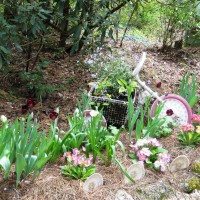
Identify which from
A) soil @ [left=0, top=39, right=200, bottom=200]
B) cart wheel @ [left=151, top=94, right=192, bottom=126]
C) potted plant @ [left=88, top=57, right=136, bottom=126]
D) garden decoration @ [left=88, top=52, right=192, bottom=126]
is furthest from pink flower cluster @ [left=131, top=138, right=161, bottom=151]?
potted plant @ [left=88, top=57, right=136, bottom=126]

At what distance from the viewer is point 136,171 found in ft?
7.06

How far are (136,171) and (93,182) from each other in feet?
1.01

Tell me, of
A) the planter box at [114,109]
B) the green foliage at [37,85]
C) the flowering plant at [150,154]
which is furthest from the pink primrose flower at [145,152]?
the green foliage at [37,85]

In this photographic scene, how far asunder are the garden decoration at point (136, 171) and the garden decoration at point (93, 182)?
18cm

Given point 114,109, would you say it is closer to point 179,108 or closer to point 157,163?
point 179,108

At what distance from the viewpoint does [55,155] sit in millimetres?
2162

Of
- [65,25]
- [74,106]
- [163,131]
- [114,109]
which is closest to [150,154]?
[163,131]

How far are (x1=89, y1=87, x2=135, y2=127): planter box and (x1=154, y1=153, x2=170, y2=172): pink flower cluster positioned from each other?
101 centimetres

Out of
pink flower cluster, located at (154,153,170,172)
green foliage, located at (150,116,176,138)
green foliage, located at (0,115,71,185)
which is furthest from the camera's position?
green foliage, located at (150,116,176,138)

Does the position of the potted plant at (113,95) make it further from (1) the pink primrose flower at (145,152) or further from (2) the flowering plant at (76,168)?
(2) the flowering plant at (76,168)

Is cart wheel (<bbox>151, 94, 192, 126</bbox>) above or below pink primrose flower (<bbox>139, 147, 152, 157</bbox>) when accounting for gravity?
above

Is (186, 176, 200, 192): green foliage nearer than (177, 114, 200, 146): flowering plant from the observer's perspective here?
Yes

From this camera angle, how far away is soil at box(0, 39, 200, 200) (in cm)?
195

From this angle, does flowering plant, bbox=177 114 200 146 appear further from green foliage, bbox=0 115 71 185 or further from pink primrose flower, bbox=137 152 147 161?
green foliage, bbox=0 115 71 185
